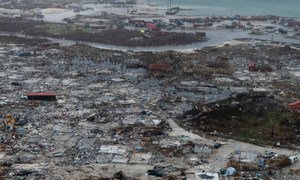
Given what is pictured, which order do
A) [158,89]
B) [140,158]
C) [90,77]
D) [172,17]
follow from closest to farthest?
[140,158], [158,89], [90,77], [172,17]

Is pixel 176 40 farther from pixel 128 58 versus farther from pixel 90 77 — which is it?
pixel 90 77

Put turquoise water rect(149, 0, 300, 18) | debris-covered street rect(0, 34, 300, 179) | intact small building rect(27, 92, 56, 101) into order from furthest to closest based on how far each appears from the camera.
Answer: turquoise water rect(149, 0, 300, 18)
intact small building rect(27, 92, 56, 101)
debris-covered street rect(0, 34, 300, 179)

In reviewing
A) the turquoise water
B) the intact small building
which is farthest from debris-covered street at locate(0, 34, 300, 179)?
the turquoise water

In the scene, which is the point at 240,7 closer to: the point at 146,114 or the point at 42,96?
the point at 42,96

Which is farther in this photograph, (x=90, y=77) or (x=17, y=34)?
(x=17, y=34)

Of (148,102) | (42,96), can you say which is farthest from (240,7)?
(42,96)

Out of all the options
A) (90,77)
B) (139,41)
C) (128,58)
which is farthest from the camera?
(139,41)

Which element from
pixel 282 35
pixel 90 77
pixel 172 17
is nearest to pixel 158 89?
pixel 90 77

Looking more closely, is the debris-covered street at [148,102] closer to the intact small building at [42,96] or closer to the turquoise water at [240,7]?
the intact small building at [42,96]

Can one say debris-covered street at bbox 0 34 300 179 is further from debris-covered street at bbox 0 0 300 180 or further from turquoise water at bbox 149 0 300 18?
turquoise water at bbox 149 0 300 18
